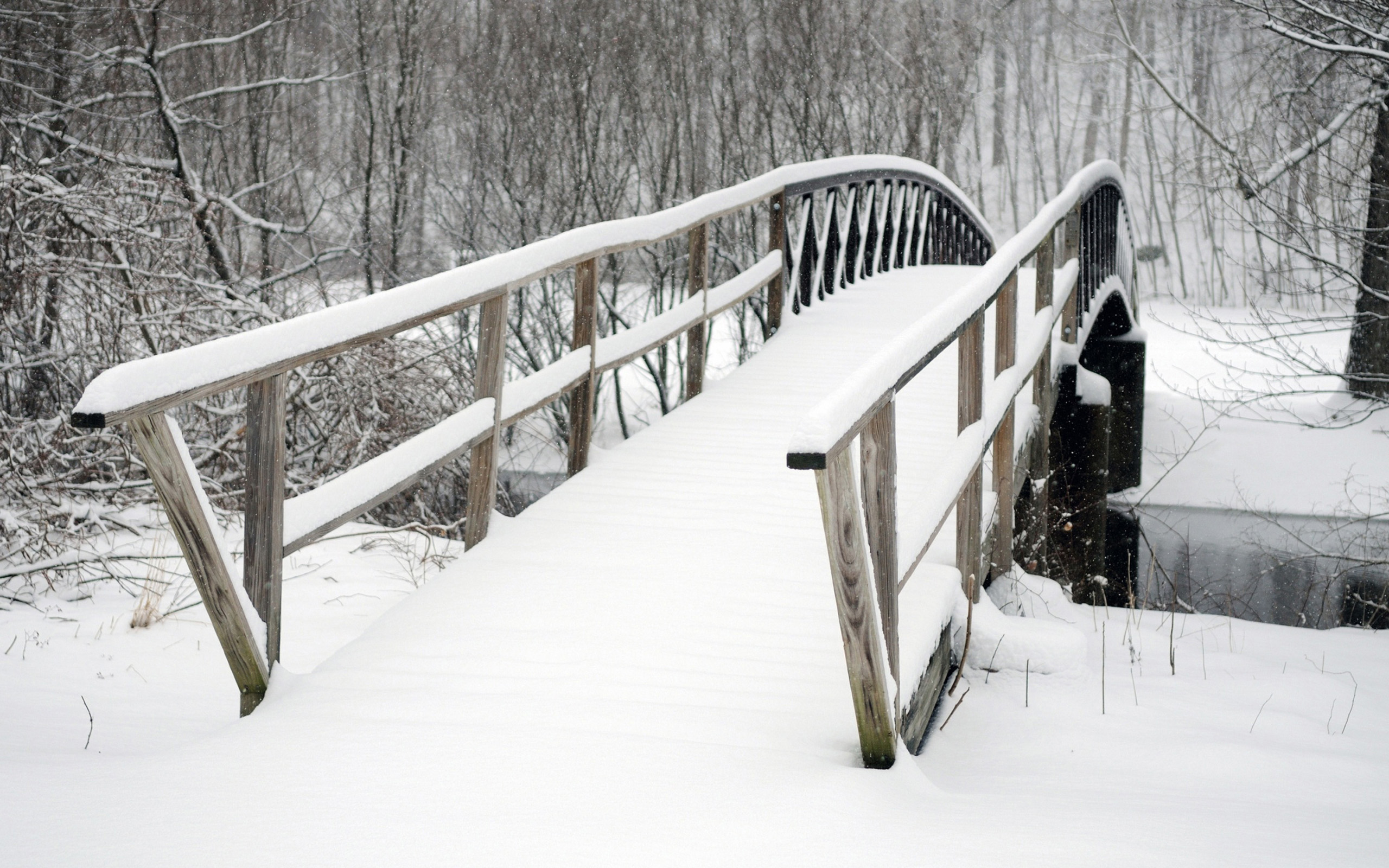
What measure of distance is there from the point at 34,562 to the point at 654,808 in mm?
3849

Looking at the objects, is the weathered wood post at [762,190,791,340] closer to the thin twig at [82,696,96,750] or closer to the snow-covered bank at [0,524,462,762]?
the snow-covered bank at [0,524,462,762]

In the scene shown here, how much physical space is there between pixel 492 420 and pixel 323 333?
1.08m

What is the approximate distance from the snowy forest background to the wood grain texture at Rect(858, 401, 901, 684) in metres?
3.74

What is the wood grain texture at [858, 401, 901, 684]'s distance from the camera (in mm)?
2715

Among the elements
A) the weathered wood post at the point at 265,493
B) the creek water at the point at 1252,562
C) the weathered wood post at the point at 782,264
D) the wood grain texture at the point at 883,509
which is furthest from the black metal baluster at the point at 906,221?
the weathered wood post at the point at 265,493

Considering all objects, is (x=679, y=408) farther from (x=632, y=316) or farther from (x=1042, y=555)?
(x=632, y=316)

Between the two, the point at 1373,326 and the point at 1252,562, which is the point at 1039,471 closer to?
the point at 1252,562

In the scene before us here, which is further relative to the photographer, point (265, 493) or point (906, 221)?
point (906, 221)

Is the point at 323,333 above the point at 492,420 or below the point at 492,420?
above

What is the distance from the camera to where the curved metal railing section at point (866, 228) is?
9.20m

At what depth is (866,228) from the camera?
10.7 metres

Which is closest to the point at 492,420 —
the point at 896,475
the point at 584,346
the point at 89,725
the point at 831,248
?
the point at 584,346

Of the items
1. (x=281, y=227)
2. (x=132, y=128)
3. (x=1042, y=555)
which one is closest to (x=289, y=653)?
(x=1042, y=555)

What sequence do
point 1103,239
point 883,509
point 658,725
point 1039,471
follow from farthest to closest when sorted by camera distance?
point 1103,239 → point 1039,471 → point 658,725 → point 883,509
